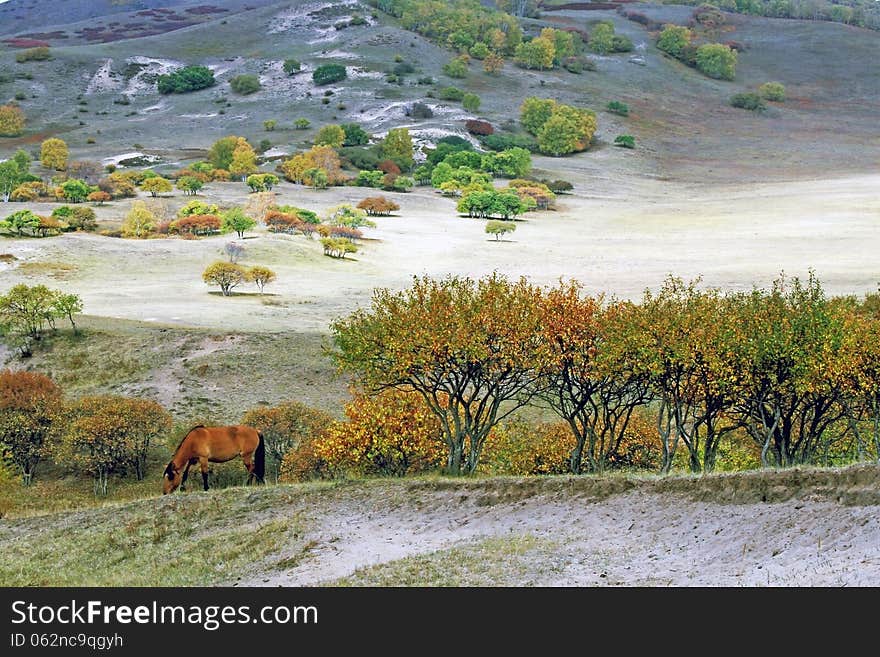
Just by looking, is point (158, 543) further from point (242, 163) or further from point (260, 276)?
point (242, 163)

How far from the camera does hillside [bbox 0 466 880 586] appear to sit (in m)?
20.3

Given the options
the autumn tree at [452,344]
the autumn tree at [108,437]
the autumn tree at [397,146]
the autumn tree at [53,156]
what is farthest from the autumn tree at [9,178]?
the autumn tree at [452,344]

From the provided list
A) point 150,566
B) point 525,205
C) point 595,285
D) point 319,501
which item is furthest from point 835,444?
point 525,205

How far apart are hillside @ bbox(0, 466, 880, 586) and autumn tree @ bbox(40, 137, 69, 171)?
168 metres

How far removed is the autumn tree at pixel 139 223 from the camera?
121 meters

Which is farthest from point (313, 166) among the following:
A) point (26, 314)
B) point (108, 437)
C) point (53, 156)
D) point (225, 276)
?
point (108, 437)

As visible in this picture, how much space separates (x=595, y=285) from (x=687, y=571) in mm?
77105

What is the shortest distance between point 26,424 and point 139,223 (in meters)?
77.5

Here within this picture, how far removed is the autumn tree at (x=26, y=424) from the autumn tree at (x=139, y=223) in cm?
7016

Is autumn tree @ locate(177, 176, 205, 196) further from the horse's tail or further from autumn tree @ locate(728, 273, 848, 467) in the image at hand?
autumn tree @ locate(728, 273, 848, 467)

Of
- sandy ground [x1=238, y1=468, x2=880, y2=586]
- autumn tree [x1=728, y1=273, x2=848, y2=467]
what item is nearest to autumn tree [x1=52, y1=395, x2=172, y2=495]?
sandy ground [x1=238, y1=468, x2=880, y2=586]

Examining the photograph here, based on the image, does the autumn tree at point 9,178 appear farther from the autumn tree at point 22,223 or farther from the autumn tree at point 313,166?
the autumn tree at point 313,166

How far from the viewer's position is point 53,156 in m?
184

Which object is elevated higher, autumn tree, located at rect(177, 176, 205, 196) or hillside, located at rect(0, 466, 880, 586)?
hillside, located at rect(0, 466, 880, 586)
